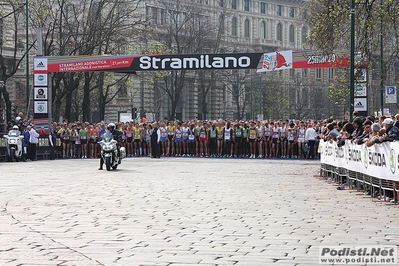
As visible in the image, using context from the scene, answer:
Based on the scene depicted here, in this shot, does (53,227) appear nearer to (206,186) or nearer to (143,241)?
(143,241)

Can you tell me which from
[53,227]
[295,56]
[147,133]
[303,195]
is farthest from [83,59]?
[53,227]

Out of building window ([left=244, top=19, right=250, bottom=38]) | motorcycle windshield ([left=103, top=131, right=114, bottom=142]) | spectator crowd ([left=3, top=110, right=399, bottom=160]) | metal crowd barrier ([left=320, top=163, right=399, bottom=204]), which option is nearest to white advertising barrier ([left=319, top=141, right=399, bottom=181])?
metal crowd barrier ([left=320, top=163, right=399, bottom=204])

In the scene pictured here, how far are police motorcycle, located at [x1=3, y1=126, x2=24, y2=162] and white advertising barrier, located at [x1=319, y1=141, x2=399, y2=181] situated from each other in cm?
1725

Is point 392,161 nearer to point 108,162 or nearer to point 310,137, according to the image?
point 108,162

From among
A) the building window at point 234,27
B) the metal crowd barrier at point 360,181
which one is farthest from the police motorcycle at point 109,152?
the building window at point 234,27

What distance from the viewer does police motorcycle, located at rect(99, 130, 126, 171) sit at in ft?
86.4

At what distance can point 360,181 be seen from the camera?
59.1 feet

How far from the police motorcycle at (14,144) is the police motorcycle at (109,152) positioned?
9.36 metres

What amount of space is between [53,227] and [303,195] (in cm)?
685

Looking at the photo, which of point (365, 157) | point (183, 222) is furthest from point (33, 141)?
point (183, 222)

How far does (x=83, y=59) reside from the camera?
3869 centimetres

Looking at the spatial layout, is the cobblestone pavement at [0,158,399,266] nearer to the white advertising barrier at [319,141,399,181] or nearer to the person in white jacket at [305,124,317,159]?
the white advertising barrier at [319,141,399,181]

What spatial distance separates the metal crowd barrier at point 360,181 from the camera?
51.0 ft

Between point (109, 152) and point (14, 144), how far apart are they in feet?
32.3
